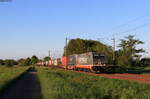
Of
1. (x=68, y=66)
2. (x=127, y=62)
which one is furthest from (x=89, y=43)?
(x=68, y=66)

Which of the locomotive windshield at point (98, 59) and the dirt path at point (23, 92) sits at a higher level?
the locomotive windshield at point (98, 59)

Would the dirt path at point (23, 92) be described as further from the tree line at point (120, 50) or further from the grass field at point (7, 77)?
the tree line at point (120, 50)

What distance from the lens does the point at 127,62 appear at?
62.0 metres

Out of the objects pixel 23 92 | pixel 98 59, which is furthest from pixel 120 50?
pixel 23 92

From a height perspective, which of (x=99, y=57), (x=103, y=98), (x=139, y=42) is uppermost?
(x=139, y=42)

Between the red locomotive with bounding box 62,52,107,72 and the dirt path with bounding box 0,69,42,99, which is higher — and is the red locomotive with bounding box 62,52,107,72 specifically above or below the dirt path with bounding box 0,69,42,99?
above

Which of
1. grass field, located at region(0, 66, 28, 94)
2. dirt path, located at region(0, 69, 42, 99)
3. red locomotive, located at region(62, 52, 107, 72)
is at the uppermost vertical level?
red locomotive, located at region(62, 52, 107, 72)

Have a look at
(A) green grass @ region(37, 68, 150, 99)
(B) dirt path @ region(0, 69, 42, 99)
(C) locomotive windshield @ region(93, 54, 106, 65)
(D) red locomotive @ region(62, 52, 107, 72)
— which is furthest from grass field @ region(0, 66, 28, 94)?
(C) locomotive windshield @ region(93, 54, 106, 65)

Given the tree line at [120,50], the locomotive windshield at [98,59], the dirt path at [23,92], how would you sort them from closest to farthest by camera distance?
the dirt path at [23,92], the locomotive windshield at [98,59], the tree line at [120,50]

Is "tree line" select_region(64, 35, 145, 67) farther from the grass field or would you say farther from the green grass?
the green grass

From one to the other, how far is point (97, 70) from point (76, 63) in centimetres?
1151

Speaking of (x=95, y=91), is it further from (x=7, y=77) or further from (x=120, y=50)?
(x=120, y=50)

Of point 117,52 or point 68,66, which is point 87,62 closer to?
point 68,66

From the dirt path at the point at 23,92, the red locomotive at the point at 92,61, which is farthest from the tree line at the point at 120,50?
the dirt path at the point at 23,92
